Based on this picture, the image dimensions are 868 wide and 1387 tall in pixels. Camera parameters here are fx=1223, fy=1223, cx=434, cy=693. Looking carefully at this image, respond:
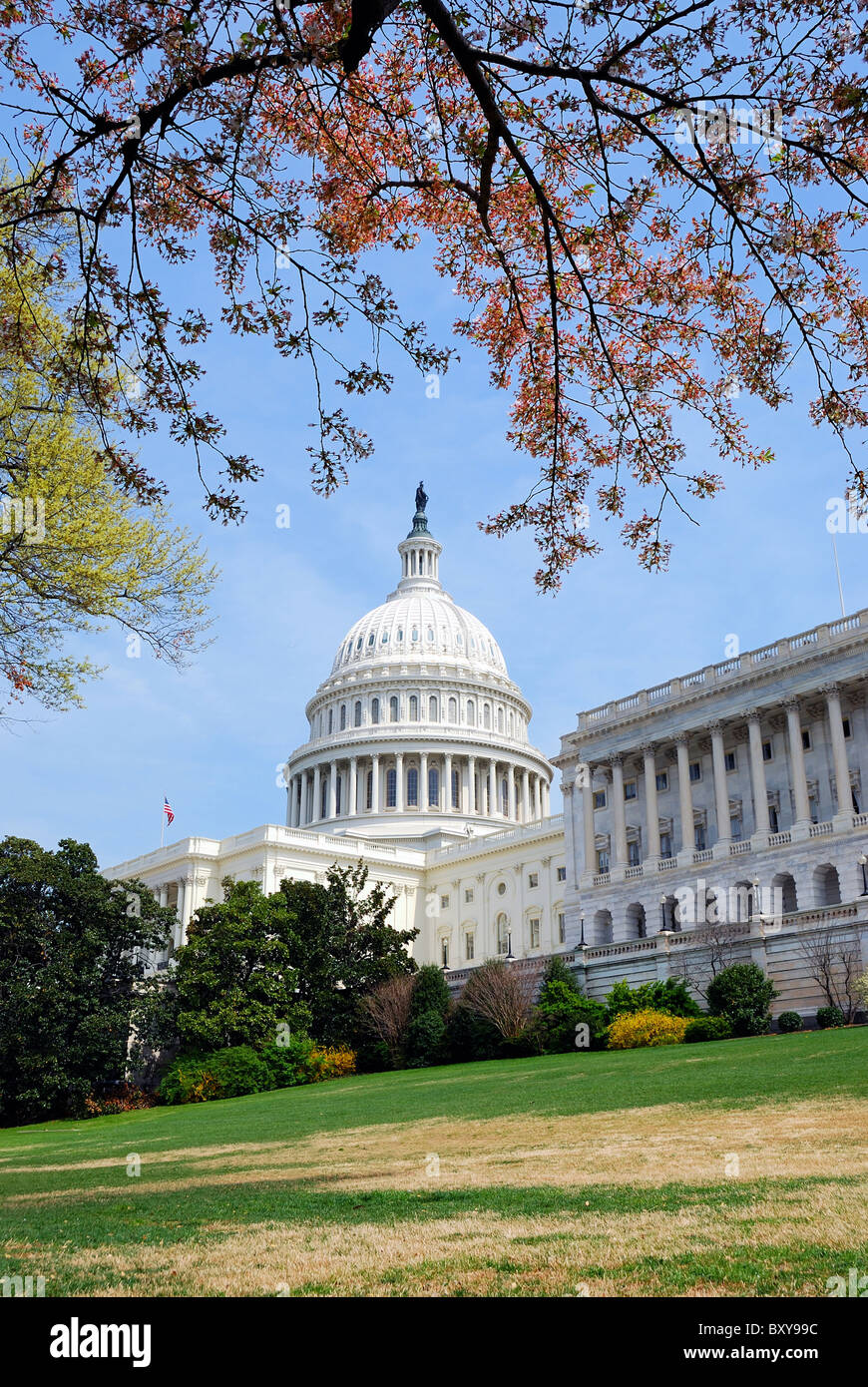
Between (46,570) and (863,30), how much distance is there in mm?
11764

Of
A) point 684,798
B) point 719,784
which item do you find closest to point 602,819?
point 684,798

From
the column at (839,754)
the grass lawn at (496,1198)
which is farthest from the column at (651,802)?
the grass lawn at (496,1198)

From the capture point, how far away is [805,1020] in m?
47.4

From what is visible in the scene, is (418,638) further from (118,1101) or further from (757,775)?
(118,1101)

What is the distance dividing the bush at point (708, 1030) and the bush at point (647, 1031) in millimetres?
517

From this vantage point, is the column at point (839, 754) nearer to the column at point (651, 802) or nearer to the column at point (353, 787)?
the column at point (651, 802)

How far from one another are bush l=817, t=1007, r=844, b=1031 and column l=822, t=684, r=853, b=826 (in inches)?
785

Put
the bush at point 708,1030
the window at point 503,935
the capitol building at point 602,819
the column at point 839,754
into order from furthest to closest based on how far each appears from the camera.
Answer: the window at point 503,935 < the column at point 839,754 < the capitol building at point 602,819 < the bush at point 708,1030

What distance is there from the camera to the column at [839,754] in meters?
62.8

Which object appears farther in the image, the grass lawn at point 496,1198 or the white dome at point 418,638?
the white dome at point 418,638

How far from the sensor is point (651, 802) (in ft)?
237

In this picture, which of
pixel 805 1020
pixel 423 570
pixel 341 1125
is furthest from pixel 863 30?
pixel 423 570

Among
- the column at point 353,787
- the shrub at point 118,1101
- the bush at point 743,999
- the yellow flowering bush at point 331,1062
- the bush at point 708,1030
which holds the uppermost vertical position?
the column at point 353,787
